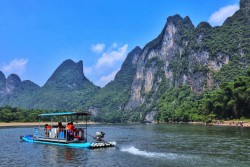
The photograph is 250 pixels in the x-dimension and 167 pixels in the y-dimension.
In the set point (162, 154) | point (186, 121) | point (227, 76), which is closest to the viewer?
point (162, 154)

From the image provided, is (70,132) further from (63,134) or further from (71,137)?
(63,134)

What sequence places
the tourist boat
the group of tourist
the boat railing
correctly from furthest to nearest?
the boat railing → the group of tourist → the tourist boat

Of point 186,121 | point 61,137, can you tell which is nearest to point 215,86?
point 186,121

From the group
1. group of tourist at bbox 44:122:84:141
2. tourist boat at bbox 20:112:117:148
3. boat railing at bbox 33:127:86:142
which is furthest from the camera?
boat railing at bbox 33:127:86:142

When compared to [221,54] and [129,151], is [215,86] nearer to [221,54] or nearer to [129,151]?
[221,54]

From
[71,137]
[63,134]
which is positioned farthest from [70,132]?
[63,134]

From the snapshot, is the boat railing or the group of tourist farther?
the boat railing

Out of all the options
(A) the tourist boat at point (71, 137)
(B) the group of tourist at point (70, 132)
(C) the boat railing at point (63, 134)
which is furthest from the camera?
(C) the boat railing at point (63, 134)

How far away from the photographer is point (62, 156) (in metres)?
33.2

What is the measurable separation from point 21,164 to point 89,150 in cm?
968

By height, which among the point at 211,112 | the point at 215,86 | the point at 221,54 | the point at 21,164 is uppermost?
the point at 221,54

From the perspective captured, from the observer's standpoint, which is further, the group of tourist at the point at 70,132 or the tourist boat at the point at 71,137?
the group of tourist at the point at 70,132

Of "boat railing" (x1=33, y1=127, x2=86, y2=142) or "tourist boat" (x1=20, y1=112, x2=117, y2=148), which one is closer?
"tourist boat" (x1=20, y1=112, x2=117, y2=148)

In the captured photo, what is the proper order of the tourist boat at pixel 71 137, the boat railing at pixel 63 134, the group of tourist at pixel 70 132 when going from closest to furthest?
the tourist boat at pixel 71 137, the group of tourist at pixel 70 132, the boat railing at pixel 63 134
